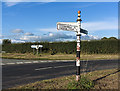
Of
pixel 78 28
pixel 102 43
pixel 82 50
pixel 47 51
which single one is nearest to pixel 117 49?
pixel 102 43

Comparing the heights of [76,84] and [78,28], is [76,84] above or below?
below

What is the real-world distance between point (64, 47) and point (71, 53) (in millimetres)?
1970

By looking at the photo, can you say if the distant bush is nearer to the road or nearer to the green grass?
the road

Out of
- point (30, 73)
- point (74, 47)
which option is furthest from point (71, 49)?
point (30, 73)

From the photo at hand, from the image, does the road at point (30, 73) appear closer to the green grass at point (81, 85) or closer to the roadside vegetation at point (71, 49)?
the green grass at point (81, 85)

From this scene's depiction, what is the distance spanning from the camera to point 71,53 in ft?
115

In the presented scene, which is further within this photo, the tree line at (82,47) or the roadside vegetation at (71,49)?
the tree line at (82,47)

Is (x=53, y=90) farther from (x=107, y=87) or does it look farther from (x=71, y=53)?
(x=71, y=53)

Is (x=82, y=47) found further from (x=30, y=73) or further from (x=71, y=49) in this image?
(x=30, y=73)

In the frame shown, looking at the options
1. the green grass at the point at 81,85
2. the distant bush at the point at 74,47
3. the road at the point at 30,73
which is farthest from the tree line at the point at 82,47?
the green grass at the point at 81,85

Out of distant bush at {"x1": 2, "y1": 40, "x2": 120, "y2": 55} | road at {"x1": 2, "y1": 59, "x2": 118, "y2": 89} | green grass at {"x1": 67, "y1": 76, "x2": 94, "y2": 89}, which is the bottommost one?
road at {"x1": 2, "y1": 59, "x2": 118, "y2": 89}

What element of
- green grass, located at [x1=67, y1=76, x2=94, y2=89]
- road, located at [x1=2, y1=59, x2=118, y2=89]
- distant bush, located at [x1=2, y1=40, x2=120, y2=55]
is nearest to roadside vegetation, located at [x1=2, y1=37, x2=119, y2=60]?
distant bush, located at [x1=2, y1=40, x2=120, y2=55]

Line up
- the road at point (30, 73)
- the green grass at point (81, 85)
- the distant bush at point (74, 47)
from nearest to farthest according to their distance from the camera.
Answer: the green grass at point (81, 85)
the road at point (30, 73)
the distant bush at point (74, 47)

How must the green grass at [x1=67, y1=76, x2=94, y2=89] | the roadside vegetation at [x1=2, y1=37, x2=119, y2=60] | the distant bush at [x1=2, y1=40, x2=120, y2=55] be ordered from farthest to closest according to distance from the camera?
the distant bush at [x1=2, y1=40, x2=120, y2=55] → the roadside vegetation at [x1=2, y1=37, x2=119, y2=60] → the green grass at [x1=67, y1=76, x2=94, y2=89]
